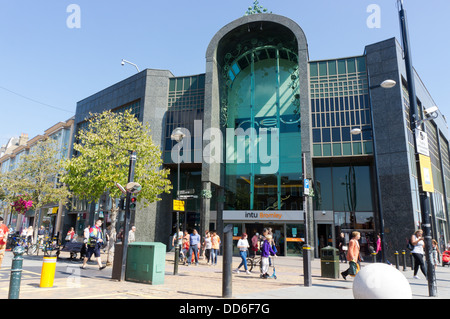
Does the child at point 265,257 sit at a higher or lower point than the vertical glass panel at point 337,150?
lower

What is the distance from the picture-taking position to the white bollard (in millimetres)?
5031

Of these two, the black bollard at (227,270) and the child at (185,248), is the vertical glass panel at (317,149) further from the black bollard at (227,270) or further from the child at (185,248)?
the black bollard at (227,270)

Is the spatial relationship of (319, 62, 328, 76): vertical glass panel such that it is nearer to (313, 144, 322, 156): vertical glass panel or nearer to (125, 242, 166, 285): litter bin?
(313, 144, 322, 156): vertical glass panel

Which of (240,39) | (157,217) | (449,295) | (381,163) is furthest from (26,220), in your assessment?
(449,295)

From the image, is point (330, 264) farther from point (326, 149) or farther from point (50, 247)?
point (50, 247)

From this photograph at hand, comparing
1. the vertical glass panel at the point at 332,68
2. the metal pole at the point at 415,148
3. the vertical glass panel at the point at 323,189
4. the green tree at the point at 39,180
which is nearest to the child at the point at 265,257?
the metal pole at the point at 415,148

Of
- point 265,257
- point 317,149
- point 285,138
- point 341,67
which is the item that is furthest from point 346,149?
point 265,257

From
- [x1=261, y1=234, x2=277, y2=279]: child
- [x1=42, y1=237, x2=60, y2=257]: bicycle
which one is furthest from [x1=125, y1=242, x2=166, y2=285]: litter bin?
[x1=42, y1=237, x2=60, y2=257]: bicycle

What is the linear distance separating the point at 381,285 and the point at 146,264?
6654 millimetres

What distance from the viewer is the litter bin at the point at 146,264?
9.35 metres

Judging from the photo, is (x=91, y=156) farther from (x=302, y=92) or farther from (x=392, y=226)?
(x=392, y=226)

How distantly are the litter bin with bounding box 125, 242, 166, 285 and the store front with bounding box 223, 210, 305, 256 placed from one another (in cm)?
1599

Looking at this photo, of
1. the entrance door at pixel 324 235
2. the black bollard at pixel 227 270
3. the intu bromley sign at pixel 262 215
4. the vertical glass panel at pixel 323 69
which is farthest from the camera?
the vertical glass panel at pixel 323 69

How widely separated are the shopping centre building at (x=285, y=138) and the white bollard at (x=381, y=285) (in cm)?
1725
